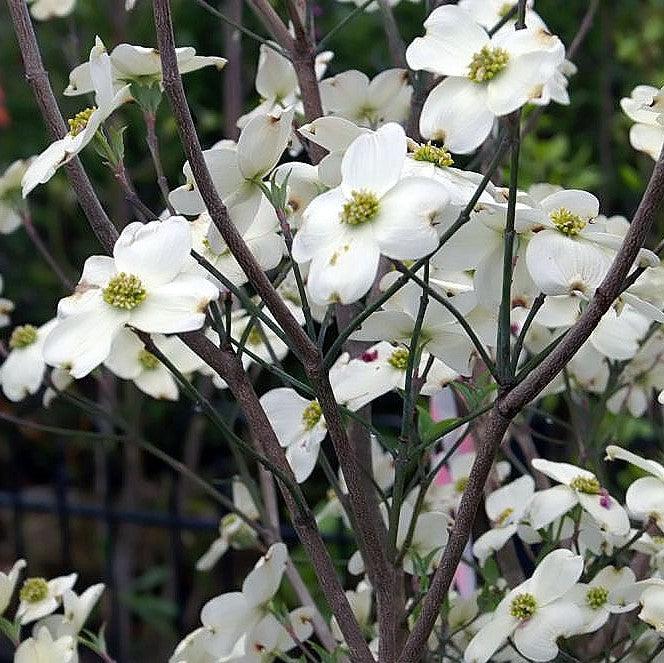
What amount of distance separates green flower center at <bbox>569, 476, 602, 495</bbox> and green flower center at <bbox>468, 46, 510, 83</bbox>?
1.28 ft

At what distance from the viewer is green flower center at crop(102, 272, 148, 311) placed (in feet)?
2.67

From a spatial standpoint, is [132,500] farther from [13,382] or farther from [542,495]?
[542,495]

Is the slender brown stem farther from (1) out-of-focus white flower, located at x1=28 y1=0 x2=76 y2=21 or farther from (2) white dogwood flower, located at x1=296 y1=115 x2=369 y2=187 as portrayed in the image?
(1) out-of-focus white flower, located at x1=28 y1=0 x2=76 y2=21

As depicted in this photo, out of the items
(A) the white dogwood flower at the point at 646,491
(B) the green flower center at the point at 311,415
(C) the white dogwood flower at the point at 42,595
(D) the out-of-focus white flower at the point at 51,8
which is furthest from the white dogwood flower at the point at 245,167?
(D) the out-of-focus white flower at the point at 51,8

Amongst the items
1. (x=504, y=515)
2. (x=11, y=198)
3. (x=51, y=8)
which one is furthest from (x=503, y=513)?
(x=51, y=8)

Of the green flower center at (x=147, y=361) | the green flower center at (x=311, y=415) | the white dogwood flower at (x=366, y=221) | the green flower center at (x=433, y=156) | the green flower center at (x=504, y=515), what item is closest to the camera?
the white dogwood flower at (x=366, y=221)

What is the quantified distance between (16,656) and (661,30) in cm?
242

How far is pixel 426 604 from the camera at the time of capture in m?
0.89

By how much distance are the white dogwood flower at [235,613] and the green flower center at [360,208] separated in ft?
1.28

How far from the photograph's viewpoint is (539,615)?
96cm

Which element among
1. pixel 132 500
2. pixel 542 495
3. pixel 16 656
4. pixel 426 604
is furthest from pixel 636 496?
pixel 132 500

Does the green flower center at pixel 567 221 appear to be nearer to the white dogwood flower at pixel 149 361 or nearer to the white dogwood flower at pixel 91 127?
the white dogwood flower at pixel 91 127

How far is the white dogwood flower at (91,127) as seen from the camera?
828mm

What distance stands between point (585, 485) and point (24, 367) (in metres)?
0.65
